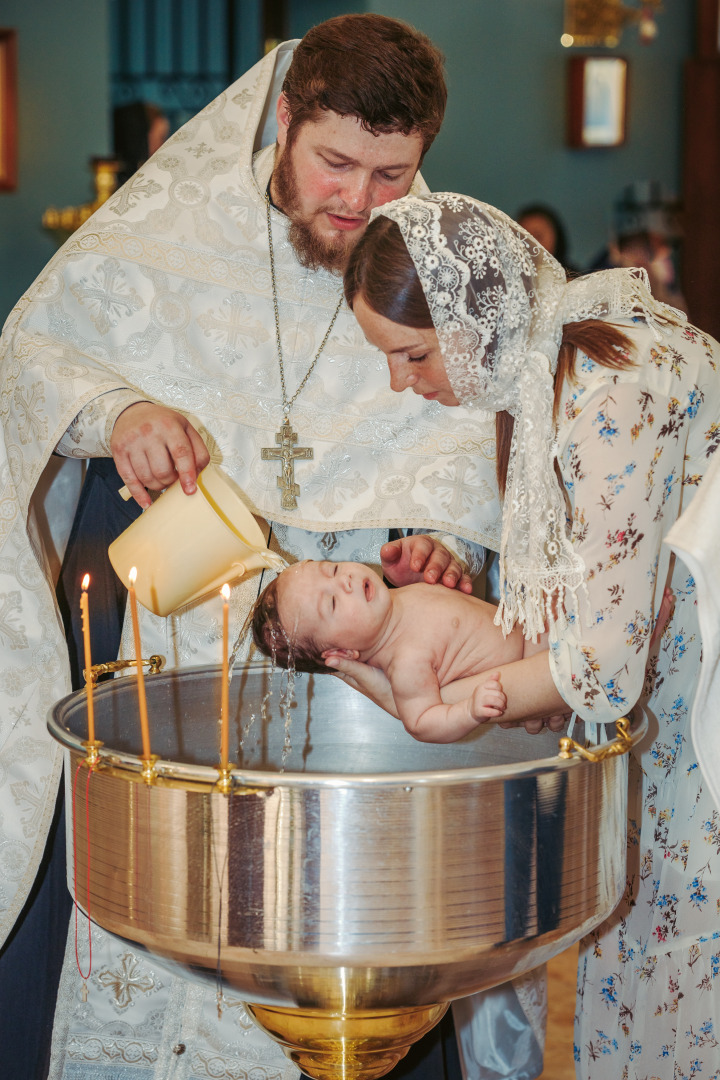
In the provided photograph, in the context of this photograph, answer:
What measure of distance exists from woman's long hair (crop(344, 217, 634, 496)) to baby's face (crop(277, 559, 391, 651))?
0.40 meters

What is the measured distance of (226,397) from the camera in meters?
2.06

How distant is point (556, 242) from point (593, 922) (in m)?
5.70

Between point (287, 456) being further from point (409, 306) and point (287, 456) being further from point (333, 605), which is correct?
point (409, 306)

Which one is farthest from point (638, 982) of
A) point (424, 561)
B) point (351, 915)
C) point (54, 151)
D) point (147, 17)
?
point (147, 17)

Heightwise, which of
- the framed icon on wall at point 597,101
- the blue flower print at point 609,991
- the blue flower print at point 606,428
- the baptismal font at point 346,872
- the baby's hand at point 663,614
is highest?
the framed icon on wall at point 597,101

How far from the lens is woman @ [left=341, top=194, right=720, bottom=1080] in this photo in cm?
136

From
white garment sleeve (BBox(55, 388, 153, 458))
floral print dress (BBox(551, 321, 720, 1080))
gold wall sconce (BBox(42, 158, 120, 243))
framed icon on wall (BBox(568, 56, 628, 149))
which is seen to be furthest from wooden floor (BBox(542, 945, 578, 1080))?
framed icon on wall (BBox(568, 56, 628, 149))

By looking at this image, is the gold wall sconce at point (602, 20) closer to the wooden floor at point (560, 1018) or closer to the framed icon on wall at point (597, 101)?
the framed icon on wall at point (597, 101)

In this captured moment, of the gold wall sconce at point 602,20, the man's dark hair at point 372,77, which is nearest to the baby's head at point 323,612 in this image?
the man's dark hair at point 372,77

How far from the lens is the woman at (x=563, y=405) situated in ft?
4.48

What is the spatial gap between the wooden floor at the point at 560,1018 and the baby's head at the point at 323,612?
4.22 feet

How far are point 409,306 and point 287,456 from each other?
2.01 feet

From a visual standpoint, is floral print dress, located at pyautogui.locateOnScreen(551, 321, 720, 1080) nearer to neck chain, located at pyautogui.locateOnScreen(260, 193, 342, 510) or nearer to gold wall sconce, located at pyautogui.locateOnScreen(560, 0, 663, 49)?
neck chain, located at pyautogui.locateOnScreen(260, 193, 342, 510)

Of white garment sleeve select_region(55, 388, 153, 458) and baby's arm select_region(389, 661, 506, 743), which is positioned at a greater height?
white garment sleeve select_region(55, 388, 153, 458)
